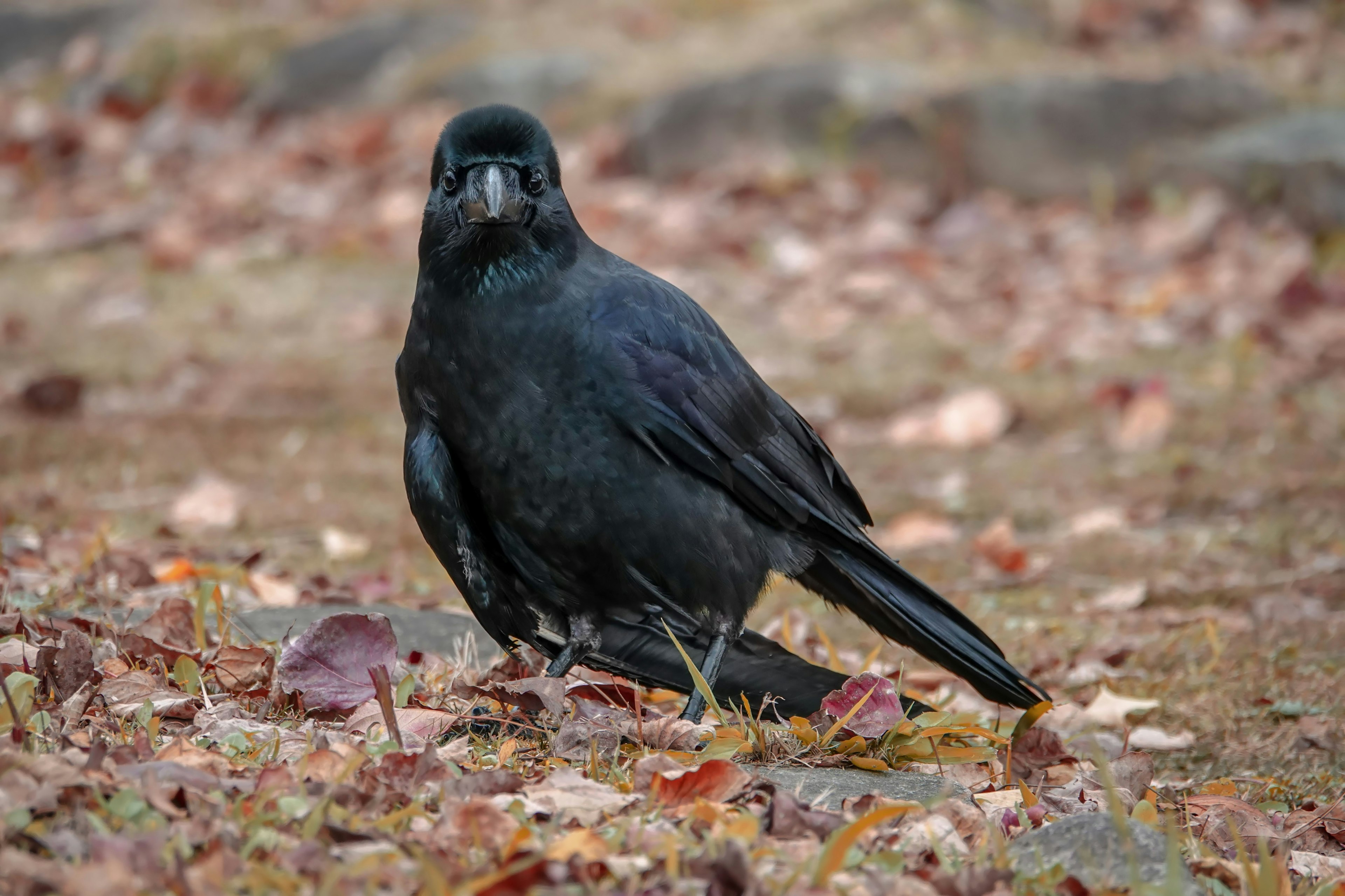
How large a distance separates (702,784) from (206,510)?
10.5 ft

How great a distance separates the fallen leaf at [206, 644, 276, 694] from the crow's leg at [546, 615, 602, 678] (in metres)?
0.53

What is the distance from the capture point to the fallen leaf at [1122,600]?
13.4ft

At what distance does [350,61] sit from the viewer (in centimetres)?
1054

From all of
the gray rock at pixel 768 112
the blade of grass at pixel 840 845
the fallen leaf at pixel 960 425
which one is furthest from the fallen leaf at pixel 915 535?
the gray rock at pixel 768 112

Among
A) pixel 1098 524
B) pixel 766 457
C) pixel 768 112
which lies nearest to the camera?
pixel 766 457

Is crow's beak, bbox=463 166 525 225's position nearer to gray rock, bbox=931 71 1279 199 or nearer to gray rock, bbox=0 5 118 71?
gray rock, bbox=931 71 1279 199

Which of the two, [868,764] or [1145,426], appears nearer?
[868,764]

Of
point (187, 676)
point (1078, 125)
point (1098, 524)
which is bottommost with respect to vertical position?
point (1098, 524)

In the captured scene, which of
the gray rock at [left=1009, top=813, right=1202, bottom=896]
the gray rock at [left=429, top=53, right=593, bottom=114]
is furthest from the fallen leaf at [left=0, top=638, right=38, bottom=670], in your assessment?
the gray rock at [left=429, top=53, right=593, bottom=114]

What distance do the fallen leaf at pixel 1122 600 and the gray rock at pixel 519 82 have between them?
6.43 m

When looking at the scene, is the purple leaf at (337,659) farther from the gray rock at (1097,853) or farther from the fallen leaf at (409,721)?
the gray rock at (1097,853)

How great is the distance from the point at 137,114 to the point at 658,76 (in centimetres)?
406

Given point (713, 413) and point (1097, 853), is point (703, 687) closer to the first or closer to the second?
point (713, 413)

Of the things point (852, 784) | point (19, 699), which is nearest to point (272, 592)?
point (19, 699)
